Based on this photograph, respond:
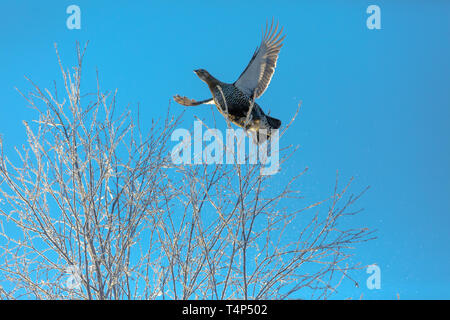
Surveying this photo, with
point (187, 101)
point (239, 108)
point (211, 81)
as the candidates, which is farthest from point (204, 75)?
point (239, 108)

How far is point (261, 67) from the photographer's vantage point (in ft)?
12.5

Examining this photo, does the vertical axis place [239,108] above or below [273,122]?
above

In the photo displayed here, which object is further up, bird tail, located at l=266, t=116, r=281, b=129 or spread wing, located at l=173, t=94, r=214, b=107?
spread wing, located at l=173, t=94, r=214, b=107

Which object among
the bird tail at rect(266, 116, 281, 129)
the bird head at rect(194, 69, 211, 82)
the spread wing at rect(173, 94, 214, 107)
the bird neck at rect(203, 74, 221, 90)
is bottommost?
the bird tail at rect(266, 116, 281, 129)

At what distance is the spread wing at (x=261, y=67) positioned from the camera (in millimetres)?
3752

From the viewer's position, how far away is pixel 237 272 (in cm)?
267

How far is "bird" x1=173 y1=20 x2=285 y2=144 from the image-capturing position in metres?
3.33

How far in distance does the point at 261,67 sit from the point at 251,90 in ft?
0.67

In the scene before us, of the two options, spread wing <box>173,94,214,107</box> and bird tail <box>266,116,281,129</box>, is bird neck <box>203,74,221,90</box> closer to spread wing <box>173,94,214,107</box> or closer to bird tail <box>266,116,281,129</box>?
spread wing <box>173,94,214,107</box>

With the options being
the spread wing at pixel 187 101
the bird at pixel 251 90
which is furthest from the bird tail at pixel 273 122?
the spread wing at pixel 187 101

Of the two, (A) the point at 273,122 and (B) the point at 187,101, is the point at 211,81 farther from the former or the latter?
(A) the point at 273,122

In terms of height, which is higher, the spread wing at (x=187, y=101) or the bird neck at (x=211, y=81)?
the bird neck at (x=211, y=81)

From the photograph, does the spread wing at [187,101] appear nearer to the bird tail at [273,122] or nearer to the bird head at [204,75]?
the bird head at [204,75]

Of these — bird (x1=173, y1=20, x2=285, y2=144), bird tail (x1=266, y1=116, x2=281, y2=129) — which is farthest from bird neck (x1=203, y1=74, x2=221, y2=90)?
bird tail (x1=266, y1=116, x2=281, y2=129)
